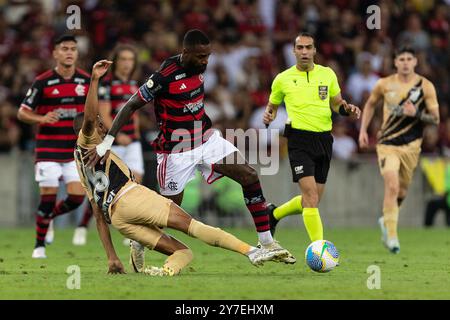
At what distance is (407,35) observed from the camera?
24219mm

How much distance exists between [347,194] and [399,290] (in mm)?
11257

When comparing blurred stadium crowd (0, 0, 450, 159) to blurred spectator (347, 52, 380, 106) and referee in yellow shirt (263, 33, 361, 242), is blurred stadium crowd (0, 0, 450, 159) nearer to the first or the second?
blurred spectator (347, 52, 380, 106)

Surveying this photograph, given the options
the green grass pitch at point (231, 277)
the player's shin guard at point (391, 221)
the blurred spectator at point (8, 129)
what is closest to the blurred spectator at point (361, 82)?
the green grass pitch at point (231, 277)

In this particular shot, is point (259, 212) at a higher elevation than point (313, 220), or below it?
higher

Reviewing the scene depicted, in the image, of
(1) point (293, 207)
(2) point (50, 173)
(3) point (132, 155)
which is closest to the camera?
(1) point (293, 207)

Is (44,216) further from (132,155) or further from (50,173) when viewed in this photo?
(132,155)

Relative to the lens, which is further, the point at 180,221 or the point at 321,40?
the point at 321,40

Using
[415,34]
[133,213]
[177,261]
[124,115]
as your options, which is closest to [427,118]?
[124,115]

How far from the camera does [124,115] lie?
440 inches

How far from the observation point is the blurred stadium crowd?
21984mm

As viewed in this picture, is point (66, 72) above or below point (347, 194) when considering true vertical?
above

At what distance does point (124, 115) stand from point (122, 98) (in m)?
5.34

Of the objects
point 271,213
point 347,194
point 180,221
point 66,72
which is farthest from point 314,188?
point 347,194

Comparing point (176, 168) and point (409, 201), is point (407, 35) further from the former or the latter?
point (176, 168)
